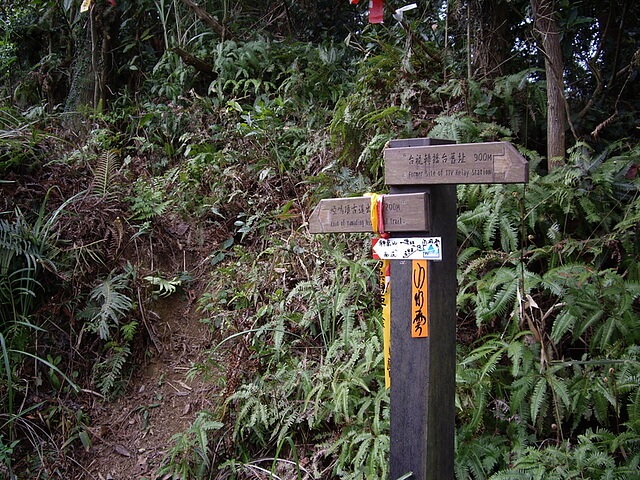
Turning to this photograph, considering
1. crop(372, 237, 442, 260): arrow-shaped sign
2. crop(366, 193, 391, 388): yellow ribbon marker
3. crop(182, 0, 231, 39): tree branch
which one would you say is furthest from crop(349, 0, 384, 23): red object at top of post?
crop(182, 0, 231, 39): tree branch

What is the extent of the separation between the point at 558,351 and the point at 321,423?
151 centimetres

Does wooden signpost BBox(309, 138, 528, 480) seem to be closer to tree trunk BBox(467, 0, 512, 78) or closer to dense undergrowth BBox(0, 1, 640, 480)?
dense undergrowth BBox(0, 1, 640, 480)

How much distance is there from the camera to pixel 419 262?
244cm

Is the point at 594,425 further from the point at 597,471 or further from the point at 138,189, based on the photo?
the point at 138,189

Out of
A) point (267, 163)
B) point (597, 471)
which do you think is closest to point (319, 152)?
point (267, 163)

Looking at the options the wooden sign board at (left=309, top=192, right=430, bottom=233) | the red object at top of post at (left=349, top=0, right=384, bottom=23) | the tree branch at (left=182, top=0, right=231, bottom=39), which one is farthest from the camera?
the tree branch at (left=182, top=0, right=231, bottom=39)

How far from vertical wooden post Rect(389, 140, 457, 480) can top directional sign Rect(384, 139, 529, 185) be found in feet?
0.22

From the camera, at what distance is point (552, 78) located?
414cm

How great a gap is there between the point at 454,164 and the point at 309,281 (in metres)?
2.07

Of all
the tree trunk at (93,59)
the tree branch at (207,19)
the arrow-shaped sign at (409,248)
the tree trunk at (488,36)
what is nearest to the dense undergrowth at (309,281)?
the tree trunk at (488,36)

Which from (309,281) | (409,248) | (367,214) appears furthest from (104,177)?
(409,248)

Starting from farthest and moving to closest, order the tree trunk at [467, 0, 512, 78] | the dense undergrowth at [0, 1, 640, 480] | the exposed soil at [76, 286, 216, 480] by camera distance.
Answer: the tree trunk at [467, 0, 512, 78] → the exposed soil at [76, 286, 216, 480] → the dense undergrowth at [0, 1, 640, 480]

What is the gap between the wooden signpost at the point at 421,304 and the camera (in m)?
2.41

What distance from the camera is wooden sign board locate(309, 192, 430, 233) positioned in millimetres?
2402
